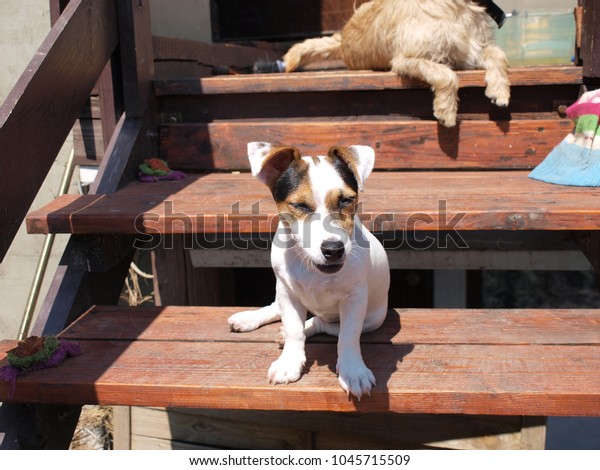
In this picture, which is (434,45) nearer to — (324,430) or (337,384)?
(324,430)

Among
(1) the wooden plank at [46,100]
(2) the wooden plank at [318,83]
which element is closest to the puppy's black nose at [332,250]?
(1) the wooden plank at [46,100]

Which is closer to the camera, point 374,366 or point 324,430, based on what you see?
point 374,366

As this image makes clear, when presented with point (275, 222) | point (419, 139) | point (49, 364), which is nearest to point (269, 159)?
point (275, 222)

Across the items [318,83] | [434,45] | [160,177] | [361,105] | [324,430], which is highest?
[434,45]

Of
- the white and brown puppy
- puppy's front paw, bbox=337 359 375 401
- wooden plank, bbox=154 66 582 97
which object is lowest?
puppy's front paw, bbox=337 359 375 401

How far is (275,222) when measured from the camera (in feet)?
7.58

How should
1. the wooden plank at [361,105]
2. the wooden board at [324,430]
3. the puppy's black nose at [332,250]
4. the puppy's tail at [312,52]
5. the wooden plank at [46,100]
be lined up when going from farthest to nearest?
1. the puppy's tail at [312,52]
2. the wooden plank at [361,105]
3. the wooden board at [324,430]
4. the wooden plank at [46,100]
5. the puppy's black nose at [332,250]

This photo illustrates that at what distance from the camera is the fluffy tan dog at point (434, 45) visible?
119 inches

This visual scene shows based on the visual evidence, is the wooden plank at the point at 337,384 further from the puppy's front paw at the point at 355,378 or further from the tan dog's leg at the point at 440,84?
the tan dog's leg at the point at 440,84

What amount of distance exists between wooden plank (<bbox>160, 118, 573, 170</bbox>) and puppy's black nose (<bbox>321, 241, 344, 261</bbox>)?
1.52 metres

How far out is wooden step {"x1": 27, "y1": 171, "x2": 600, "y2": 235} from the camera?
224cm

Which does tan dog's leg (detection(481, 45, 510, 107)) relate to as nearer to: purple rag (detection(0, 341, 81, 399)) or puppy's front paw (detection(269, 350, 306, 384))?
puppy's front paw (detection(269, 350, 306, 384))

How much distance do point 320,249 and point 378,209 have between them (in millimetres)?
733

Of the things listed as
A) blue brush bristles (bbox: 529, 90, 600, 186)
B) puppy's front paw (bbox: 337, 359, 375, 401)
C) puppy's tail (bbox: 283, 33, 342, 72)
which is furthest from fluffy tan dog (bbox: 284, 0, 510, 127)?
puppy's front paw (bbox: 337, 359, 375, 401)
